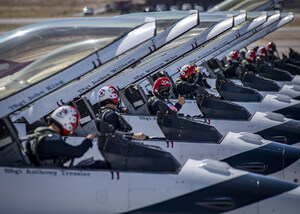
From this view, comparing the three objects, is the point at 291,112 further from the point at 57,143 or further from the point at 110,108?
the point at 57,143

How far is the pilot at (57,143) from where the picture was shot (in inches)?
251

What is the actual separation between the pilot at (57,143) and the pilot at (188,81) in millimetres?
6006

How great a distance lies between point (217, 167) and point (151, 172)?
36.7 inches


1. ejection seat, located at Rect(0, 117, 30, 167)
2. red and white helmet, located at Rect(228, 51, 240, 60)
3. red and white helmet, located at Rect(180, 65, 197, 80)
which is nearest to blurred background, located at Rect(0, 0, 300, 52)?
red and white helmet, located at Rect(228, 51, 240, 60)

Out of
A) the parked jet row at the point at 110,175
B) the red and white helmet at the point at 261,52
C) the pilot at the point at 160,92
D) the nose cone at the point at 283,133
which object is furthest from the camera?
the red and white helmet at the point at 261,52

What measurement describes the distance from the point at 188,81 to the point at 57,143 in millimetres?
7322

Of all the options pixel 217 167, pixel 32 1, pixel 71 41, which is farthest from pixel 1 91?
pixel 32 1

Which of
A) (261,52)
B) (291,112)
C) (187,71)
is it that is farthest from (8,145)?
(261,52)

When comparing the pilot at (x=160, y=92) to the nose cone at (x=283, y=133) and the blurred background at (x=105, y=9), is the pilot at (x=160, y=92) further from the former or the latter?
the blurred background at (x=105, y=9)

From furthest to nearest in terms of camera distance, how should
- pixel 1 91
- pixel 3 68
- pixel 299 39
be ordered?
1. pixel 299 39
2. pixel 3 68
3. pixel 1 91

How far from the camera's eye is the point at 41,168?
637 centimetres

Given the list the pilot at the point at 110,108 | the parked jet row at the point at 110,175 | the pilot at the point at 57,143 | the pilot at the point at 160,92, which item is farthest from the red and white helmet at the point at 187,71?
the pilot at the point at 57,143

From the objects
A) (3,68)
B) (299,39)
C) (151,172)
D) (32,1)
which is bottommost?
(151,172)

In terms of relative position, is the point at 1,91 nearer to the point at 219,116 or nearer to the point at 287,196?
the point at 287,196
